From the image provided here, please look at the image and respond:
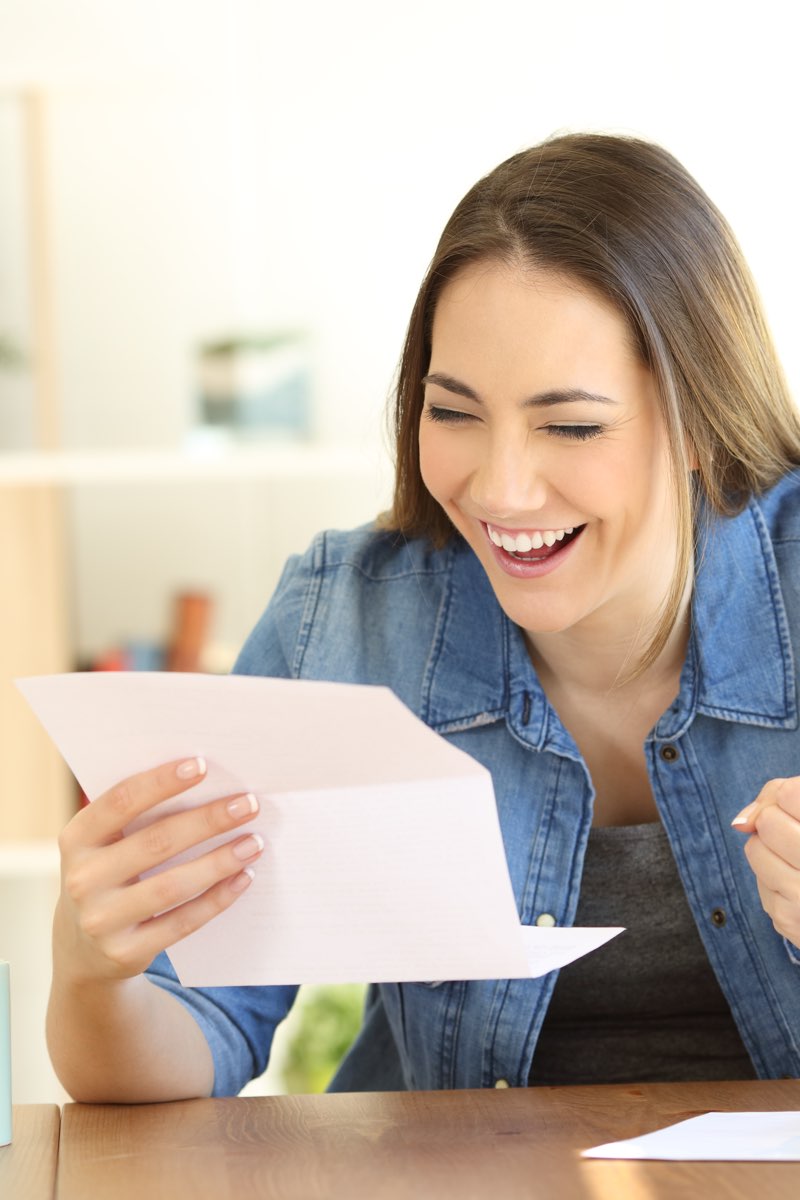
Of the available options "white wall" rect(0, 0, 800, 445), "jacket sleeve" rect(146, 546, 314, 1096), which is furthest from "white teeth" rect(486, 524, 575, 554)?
"white wall" rect(0, 0, 800, 445)

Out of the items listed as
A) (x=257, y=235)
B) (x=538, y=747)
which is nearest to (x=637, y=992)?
(x=538, y=747)

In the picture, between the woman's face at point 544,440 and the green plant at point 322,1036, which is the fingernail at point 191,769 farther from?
the green plant at point 322,1036

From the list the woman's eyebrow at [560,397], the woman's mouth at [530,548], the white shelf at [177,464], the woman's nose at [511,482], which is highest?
the woman's eyebrow at [560,397]

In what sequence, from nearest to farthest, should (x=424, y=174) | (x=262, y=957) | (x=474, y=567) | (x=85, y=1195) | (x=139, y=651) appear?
(x=85, y=1195), (x=262, y=957), (x=474, y=567), (x=139, y=651), (x=424, y=174)

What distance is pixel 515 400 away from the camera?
3.65 feet

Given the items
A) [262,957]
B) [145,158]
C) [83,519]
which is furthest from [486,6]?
[262,957]

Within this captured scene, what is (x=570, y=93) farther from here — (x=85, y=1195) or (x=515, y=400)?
(x=85, y=1195)

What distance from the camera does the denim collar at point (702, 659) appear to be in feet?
4.13

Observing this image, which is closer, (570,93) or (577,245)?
→ (577,245)

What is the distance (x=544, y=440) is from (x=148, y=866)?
0.44 meters

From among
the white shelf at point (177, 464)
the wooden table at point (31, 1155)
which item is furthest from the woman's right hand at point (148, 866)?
the white shelf at point (177, 464)

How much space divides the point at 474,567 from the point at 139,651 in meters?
1.35

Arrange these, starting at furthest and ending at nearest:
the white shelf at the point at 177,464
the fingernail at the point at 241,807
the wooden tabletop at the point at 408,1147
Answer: the white shelf at the point at 177,464
the fingernail at the point at 241,807
the wooden tabletop at the point at 408,1147

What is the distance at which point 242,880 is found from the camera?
988mm
